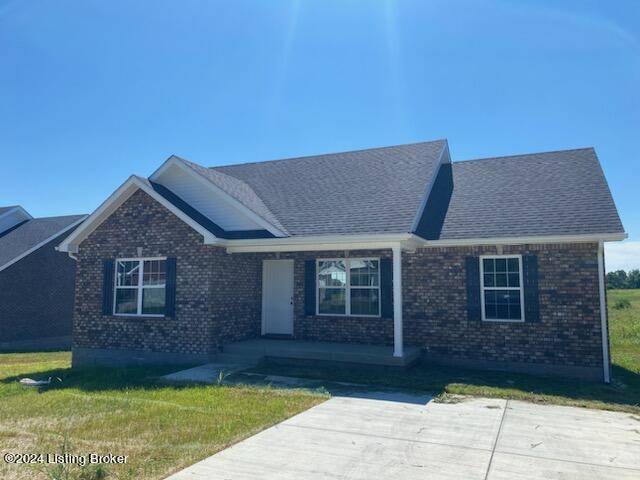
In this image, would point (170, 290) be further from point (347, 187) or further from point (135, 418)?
point (347, 187)

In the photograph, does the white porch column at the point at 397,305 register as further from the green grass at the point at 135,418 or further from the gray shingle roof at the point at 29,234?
the gray shingle roof at the point at 29,234

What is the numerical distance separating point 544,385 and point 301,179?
9.27 metres

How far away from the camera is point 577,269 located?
10188 mm

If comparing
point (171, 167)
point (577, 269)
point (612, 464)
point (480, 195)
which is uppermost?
point (171, 167)

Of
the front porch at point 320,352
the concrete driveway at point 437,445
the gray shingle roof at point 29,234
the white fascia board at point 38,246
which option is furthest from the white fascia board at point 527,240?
the gray shingle roof at point 29,234

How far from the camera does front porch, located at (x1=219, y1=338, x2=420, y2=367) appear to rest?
10297mm

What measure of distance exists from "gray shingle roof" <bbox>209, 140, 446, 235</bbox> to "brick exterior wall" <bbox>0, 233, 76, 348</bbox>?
10965mm

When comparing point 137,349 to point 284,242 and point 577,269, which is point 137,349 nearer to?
point 284,242

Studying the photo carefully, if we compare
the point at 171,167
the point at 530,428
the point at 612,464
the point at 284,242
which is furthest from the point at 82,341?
the point at 612,464

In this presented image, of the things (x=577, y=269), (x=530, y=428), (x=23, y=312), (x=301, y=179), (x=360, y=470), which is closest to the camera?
(x=360, y=470)

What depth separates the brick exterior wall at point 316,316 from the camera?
1021cm

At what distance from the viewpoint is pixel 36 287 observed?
21.7 m

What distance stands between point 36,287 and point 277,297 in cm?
1452

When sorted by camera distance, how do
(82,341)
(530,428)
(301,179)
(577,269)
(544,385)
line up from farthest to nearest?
(301,179) < (82,341) < (577,269) < (544,385) < (530,428)
